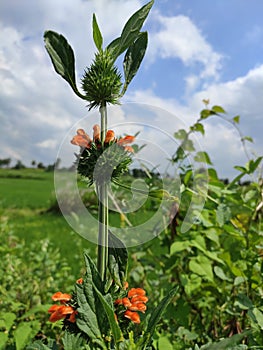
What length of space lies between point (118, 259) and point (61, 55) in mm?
326

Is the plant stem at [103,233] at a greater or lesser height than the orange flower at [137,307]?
greater

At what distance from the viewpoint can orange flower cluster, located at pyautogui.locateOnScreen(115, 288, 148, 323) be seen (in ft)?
1.91

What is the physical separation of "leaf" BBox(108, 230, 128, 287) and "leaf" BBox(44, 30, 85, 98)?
0.25 m

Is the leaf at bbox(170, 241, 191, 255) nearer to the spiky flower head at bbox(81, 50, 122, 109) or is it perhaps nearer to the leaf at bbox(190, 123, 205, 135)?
the leaf at bbox(190, 123, 205, 135)

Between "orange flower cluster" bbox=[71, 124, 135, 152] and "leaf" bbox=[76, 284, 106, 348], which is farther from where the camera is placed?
"orange flower cluster" bbox=[71, 124, 135, 152]

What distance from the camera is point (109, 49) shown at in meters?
0.61

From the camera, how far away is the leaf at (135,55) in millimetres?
597

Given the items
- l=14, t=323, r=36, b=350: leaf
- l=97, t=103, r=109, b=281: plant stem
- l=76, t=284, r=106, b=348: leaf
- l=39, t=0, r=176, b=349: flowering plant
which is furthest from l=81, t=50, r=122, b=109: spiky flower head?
l=14, t=323, r=36, b=350: leaf

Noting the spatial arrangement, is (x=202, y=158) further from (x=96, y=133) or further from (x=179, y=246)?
(x=96, y=133)

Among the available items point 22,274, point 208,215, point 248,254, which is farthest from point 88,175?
point 22,274

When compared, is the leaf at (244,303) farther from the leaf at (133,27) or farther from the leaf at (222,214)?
the leaf at (133,27)

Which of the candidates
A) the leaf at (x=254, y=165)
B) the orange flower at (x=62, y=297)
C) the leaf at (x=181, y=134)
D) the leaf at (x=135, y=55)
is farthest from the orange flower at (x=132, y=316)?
the leaf at (x=181, y=134)

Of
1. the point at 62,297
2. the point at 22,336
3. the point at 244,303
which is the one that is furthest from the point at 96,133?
the point at 22,336

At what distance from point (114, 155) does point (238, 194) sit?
77 cm
